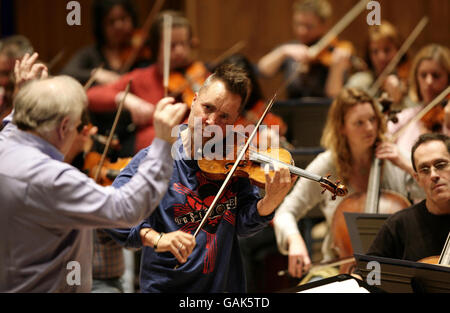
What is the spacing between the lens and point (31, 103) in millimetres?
1522

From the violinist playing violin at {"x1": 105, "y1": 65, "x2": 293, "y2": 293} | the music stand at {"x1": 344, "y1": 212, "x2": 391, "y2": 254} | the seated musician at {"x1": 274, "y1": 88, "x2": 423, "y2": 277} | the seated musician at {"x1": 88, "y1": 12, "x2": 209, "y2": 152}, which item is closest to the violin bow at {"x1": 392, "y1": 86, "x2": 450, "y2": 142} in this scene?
the seated musician at {"x1": 274, "y1": 88, "x2": 423, "y2": 277}

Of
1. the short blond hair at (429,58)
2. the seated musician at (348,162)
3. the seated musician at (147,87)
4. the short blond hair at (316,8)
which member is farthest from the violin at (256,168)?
the short blond hair at (316,8)

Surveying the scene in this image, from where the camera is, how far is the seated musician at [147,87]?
3.19 m

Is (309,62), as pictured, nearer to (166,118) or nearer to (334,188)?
(334,188)

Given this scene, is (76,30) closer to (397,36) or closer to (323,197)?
(397,36)

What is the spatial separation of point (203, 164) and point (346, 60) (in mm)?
2377

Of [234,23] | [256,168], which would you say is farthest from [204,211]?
[234,23]

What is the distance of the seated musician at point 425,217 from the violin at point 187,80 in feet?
4.97

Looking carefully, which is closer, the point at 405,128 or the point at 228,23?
the point at 405,128

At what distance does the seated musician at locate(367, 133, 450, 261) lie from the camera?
77.9 inches

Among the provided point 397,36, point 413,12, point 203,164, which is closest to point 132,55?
point 397,36

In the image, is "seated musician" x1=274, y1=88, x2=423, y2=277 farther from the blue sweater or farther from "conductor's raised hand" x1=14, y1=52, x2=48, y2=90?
"conductor's raised hand" x1=14, y1=52, x2=48, y2=90

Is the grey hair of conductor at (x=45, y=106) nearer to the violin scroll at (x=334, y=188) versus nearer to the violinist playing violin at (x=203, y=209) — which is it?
the violinist playing violin at (x=203, y=209)
